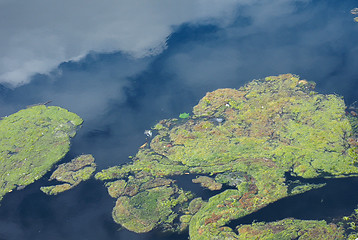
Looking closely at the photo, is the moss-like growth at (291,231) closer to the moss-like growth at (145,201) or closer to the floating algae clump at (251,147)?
the floating algae clump at (251,147)

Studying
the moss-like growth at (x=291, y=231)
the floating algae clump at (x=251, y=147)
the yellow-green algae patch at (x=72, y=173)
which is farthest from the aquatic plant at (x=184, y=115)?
the moss-like growth at (x=291, y=231)

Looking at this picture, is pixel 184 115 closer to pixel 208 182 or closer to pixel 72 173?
pixel 208 182

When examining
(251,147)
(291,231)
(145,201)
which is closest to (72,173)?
(145,201)

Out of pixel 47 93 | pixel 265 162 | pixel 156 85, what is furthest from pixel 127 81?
pixel 265 162

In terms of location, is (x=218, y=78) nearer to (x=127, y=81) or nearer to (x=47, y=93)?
(x=127, y=81)

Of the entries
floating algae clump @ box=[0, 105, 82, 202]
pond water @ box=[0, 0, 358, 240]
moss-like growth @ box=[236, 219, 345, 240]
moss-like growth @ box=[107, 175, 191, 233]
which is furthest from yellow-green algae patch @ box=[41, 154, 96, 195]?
moss-like growth @ box=[236, 219, 345, 240]

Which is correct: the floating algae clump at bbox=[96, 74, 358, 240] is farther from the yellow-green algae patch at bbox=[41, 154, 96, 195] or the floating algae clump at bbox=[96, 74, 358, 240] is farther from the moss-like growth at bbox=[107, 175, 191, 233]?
the yellow-green algae patch at bbox=[41, 154, 96, 195]
